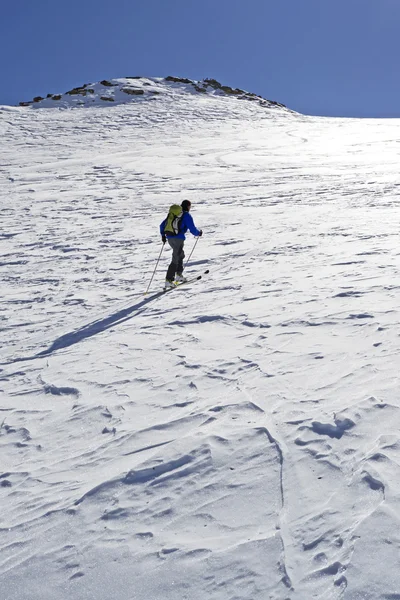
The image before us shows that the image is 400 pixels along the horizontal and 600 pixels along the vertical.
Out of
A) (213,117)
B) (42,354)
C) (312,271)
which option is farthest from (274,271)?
(213,117)

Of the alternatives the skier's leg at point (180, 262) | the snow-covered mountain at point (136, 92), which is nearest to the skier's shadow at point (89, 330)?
the skier's leg at point (180, 262)

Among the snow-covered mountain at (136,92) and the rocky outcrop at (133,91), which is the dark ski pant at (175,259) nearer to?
the snow-covered mountain at (136,92)

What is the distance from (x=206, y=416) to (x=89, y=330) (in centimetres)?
345

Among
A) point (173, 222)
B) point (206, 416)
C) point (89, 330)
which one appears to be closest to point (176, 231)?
point (173, 222)

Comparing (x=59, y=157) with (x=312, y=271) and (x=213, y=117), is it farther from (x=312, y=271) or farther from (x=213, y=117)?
(x=312, y=271)

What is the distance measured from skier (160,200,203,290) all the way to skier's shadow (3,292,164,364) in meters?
1.20

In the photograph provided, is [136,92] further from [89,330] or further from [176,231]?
[89,330]

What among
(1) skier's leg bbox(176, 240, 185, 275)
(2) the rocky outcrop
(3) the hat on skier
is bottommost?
(1) skier's leg bbox(176, 240, 185, 275)

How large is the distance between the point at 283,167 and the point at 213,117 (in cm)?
1799

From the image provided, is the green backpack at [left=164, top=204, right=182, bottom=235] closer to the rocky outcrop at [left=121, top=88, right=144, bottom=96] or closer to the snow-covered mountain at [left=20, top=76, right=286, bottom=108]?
the snow-covered mountain at [left=20, top=76, right=286, bottom=108]

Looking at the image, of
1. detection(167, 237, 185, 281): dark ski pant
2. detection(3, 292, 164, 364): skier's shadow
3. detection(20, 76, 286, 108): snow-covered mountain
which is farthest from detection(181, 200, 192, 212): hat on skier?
detection(20, 76, 286, 108): snow-covered mountain

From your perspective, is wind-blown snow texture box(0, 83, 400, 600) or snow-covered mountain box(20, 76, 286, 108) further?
snow-covered mountain box(20, 76, 286, 108)

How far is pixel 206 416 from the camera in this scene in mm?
4688

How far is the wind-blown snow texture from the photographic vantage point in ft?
10.3
